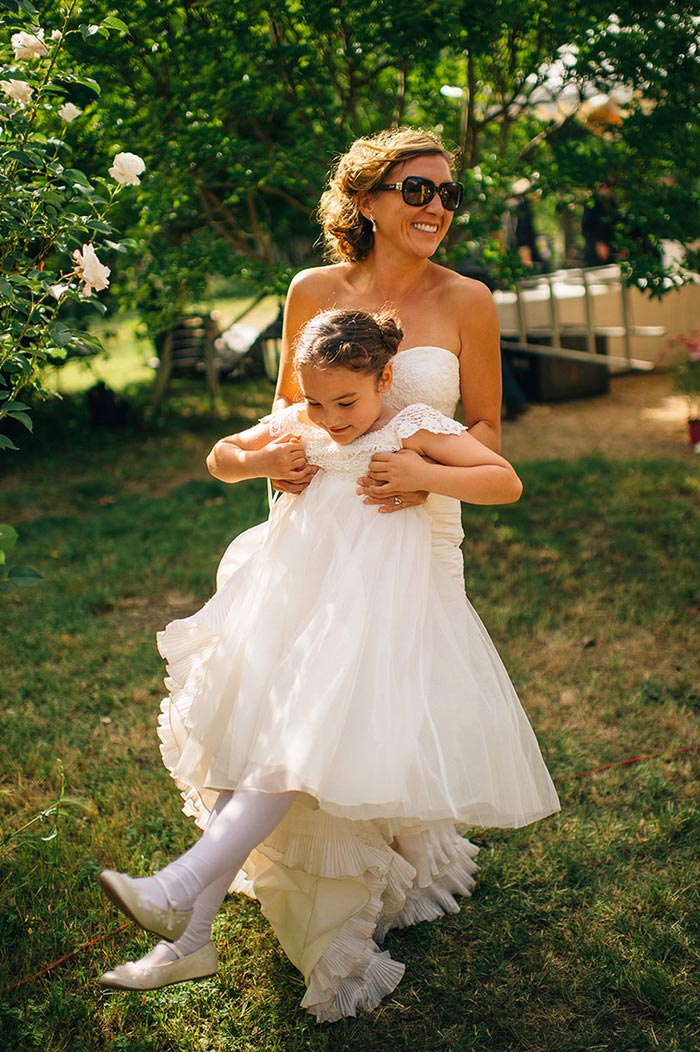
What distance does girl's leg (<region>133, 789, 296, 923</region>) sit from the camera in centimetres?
188

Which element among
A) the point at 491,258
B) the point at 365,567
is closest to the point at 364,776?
the point at 365,567

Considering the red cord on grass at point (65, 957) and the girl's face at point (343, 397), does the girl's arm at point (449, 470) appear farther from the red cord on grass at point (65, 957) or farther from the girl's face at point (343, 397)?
the red cord on grass at point (65, 957)

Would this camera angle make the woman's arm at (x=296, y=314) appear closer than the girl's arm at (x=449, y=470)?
No

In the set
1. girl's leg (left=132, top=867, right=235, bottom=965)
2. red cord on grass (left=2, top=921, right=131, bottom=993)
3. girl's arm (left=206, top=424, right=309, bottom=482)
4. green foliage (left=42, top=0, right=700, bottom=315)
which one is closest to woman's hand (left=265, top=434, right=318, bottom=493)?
girl's arm (left=206, top=424, right=309, bottom=482)

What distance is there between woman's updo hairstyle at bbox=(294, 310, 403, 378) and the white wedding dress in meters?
0.18

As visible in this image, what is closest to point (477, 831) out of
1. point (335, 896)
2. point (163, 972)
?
point (335, 896)

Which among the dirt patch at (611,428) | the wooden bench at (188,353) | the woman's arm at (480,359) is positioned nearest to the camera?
the woman's arm at (480,359)

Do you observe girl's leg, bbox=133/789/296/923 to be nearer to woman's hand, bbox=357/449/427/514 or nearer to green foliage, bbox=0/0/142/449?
woman's hand, bbox=357/449/427/514

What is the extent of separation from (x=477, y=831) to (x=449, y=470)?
1416mm

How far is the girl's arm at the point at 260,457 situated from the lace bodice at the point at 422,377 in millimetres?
302

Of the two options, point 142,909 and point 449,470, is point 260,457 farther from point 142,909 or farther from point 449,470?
point 142,909

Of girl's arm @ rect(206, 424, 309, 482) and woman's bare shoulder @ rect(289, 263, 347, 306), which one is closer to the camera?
girl's arm @ rect(206, 424, 309, 482)

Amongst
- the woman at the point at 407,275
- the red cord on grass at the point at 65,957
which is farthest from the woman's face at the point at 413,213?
the red cord on grass at the point at 65,957

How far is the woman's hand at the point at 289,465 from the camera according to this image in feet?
7.71
